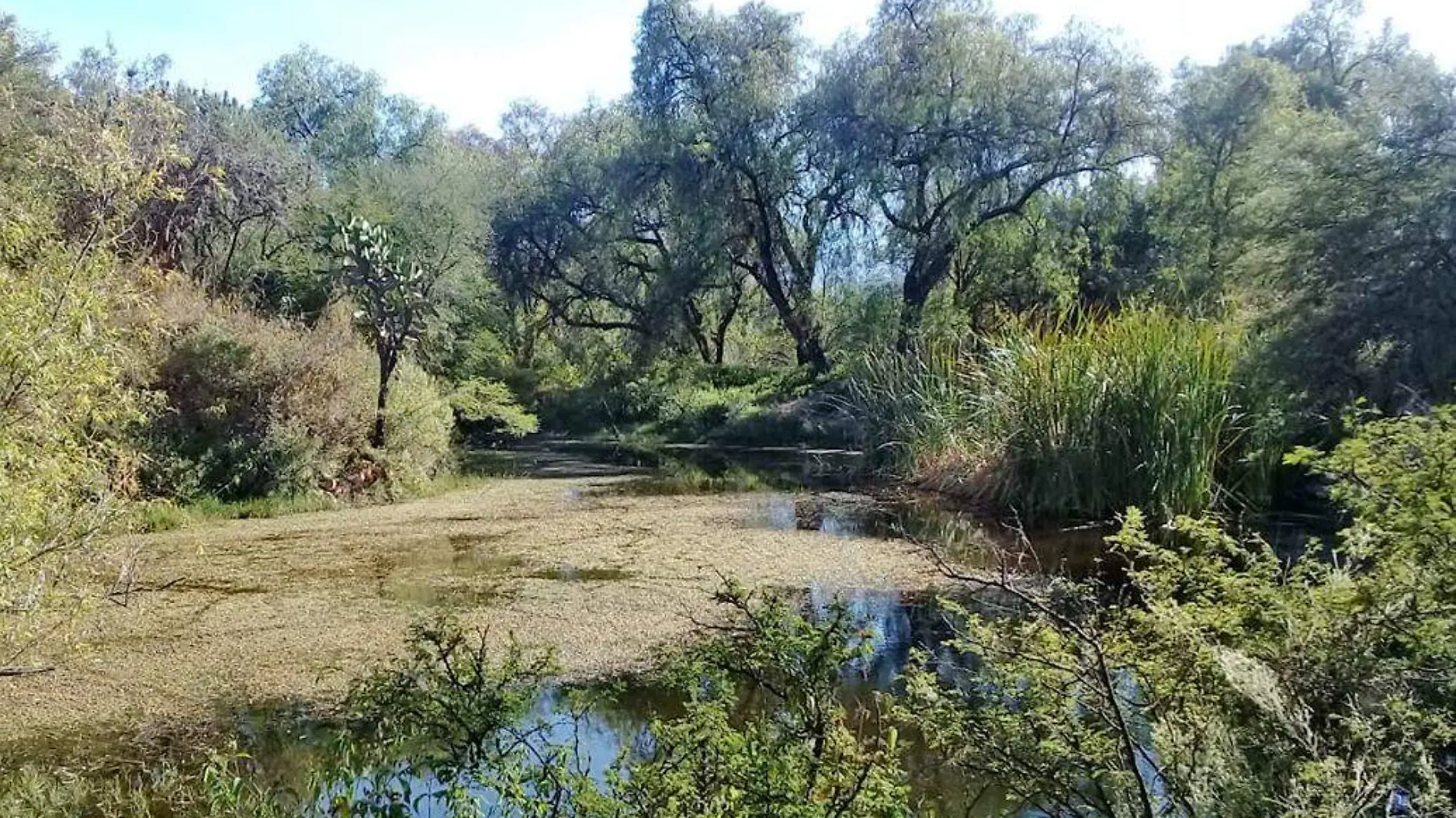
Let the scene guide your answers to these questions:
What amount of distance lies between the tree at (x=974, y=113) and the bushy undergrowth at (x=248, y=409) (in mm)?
10946

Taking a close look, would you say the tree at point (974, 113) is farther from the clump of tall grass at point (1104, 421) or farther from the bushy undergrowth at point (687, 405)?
the clump of tall grass at point (1104, 421)

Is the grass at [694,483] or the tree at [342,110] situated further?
the tree at [342,110]

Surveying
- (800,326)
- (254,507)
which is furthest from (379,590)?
(800,326)

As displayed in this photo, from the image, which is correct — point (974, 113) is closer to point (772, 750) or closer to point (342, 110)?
point (772, 750)

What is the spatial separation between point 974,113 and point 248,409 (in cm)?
1416

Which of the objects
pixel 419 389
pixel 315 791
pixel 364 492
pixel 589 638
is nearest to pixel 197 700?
pixel 315 791

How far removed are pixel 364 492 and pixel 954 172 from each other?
13.3 meters

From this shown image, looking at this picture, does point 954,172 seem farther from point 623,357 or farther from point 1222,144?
point 623,357

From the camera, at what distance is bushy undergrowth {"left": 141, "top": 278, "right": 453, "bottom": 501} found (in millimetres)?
9547

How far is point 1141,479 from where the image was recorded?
26.0 ft

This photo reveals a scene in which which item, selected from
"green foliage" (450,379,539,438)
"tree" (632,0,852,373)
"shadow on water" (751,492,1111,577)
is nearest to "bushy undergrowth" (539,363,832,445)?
"tree" (632,0,852,373)

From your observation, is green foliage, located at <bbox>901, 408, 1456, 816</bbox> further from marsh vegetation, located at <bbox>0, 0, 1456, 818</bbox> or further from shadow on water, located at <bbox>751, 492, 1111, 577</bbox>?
shadow on water, located at <bbox>751, 492, 1111, 577</bbox>

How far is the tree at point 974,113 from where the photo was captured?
18.6 m

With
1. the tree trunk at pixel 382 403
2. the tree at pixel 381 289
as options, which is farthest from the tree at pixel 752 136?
the tree trunk at pixel 382 403
